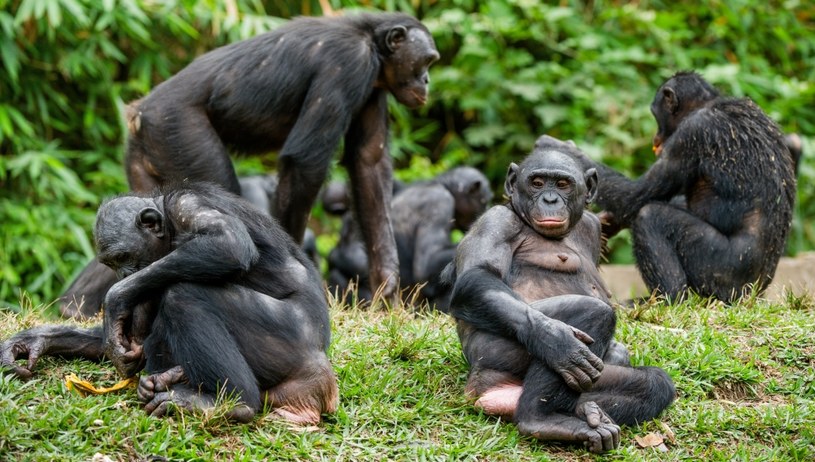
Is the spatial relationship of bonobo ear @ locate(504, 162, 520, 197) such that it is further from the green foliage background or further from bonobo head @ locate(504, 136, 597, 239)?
the green foliage background

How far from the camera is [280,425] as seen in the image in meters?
4.95

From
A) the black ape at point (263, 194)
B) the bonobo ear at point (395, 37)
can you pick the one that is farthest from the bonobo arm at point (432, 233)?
the bonobo ear at point (395, 37)

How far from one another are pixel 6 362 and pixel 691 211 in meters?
4.90

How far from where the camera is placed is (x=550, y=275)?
5.59 metres

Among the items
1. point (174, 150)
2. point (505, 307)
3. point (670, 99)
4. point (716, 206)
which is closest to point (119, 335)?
point (505, 307)

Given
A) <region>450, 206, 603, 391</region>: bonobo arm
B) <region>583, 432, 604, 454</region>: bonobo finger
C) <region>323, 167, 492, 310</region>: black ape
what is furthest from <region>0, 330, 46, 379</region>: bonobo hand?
<region>323, 167, 492, 310</region>: black ape

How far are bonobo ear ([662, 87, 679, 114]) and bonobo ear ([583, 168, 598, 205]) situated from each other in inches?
103

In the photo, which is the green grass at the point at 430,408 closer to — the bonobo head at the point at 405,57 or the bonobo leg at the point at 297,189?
the bonobo leg at the point at 297,189

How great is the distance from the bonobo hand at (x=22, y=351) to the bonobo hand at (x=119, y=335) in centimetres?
48

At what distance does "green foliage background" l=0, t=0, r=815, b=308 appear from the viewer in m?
11.5

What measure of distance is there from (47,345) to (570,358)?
2.62m

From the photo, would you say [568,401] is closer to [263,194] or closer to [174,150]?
[174,150]

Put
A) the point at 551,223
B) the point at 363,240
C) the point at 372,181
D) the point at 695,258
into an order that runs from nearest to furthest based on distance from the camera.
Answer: the point at 551,223 < the point at 695,258 < the point at 372,181 < the point at 363,240

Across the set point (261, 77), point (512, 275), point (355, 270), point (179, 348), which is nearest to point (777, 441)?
point (512, 275)
